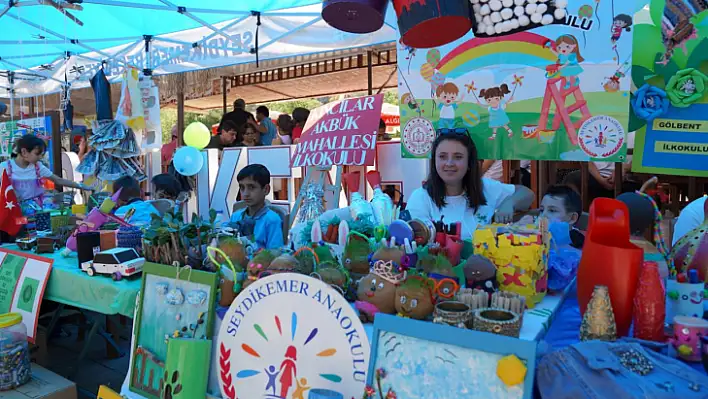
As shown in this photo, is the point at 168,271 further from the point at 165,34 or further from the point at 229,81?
the point at 229,81

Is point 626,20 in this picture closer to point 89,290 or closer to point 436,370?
point 436,370

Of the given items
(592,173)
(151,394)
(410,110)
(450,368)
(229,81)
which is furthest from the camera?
(229,81)

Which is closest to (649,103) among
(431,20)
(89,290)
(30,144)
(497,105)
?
(497,105)

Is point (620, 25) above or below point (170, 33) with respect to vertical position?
below

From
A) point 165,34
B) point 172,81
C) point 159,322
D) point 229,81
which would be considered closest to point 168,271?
point 159,322

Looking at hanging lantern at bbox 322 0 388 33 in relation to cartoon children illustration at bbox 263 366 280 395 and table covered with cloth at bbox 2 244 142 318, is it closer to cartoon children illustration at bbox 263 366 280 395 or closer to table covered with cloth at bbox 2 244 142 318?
cartoon children illustration at bbox 263 366 280 395

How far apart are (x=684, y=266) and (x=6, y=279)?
314 cm

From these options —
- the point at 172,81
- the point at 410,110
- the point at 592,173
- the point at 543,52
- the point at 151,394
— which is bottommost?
the point at 151,394

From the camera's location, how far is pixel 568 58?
2971 millimetres

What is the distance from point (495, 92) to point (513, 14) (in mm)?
1555

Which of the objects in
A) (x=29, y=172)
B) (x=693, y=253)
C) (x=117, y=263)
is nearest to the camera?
(x=693, y=253)

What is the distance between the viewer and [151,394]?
172 cm

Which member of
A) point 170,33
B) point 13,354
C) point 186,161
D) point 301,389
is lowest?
point 13,354

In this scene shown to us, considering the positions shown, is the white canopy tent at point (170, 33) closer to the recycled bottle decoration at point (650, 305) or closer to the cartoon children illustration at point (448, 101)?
the cartoon children illustration at point (448, 101)
